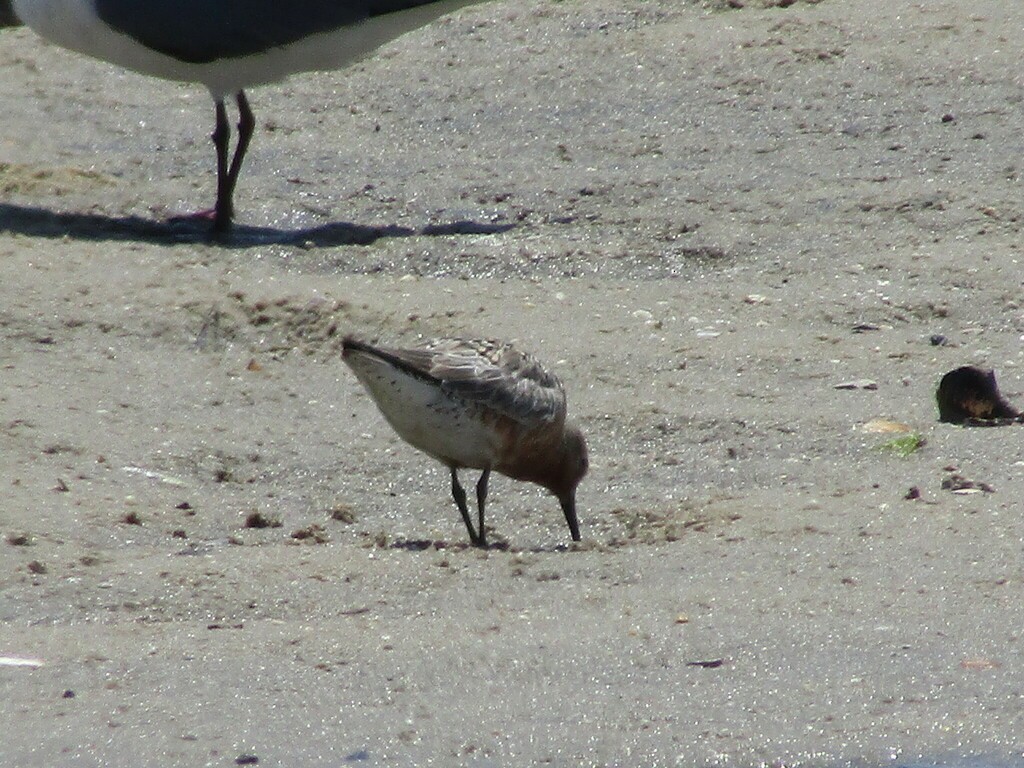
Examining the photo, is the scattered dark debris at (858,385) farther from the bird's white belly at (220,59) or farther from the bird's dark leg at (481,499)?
the bird's white belly at (220,59)

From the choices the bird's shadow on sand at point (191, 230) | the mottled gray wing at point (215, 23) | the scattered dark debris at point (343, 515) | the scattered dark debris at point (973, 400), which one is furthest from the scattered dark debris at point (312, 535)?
the mottled gray wing at point (215, 23)

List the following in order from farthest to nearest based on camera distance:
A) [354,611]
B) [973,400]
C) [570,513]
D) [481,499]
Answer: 1. [973,400]
2. [570,513]
3. [481,499]
4. [354,611]

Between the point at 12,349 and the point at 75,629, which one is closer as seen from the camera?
the point at 75,629

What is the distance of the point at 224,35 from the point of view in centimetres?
863

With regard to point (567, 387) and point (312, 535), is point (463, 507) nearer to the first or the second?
point (312, 535)

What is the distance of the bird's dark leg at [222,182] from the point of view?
8.46m

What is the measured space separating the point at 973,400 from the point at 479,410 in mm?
1589

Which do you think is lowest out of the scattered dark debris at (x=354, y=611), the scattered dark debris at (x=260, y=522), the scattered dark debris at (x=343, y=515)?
the scattered dark debris at (x=343, y=515)

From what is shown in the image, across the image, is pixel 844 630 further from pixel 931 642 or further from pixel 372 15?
pixel 372 15

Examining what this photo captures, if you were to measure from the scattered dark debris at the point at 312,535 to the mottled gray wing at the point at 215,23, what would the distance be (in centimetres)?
375

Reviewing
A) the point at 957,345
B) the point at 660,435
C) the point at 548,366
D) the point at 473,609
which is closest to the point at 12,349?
the point at 548,366

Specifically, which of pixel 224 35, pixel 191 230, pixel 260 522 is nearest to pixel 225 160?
pixel 191 230

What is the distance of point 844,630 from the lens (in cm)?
436

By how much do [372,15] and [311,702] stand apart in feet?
18.0
